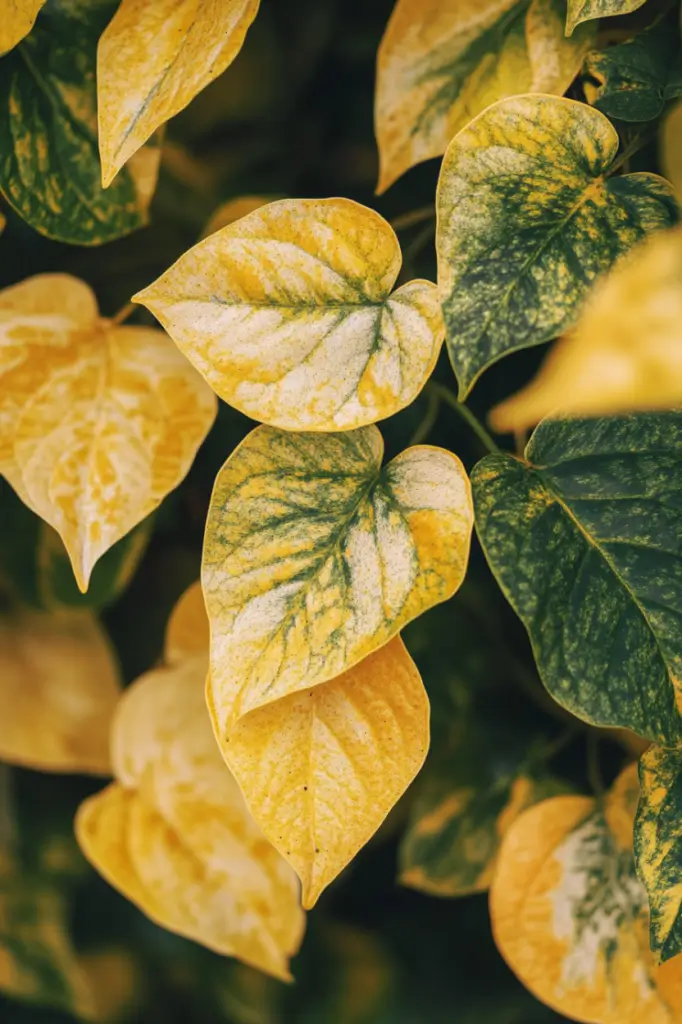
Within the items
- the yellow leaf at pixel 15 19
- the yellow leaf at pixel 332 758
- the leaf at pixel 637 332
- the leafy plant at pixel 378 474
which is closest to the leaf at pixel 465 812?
the leafy plant at pixel 378 474

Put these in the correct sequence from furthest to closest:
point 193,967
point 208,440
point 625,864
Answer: point 193,967
point 208,440
point 625,864

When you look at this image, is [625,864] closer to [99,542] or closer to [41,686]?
[99,542]

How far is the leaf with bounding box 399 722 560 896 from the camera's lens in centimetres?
63

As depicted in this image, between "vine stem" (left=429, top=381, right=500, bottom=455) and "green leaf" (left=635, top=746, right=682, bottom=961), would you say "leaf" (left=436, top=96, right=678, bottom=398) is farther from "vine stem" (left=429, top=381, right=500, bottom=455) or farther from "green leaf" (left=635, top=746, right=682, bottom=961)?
"green leaf" (left=635, top=746, right=682, bottom=961)

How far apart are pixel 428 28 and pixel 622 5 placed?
12 cm

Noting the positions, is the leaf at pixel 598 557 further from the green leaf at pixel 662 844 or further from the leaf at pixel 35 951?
the leaf at pixel 35 951

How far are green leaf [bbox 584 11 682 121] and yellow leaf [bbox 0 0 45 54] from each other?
28 cm

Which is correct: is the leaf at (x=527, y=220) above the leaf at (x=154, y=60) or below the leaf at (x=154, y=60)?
below

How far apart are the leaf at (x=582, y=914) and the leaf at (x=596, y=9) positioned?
1.34 ft

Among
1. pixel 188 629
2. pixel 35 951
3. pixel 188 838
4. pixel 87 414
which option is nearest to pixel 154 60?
pixel 87 414

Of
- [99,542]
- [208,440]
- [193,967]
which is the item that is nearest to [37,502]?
[99,542]

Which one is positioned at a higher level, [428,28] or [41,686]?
[428,28]

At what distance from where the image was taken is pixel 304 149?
0.80 m

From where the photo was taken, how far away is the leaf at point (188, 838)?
1.86 feet
